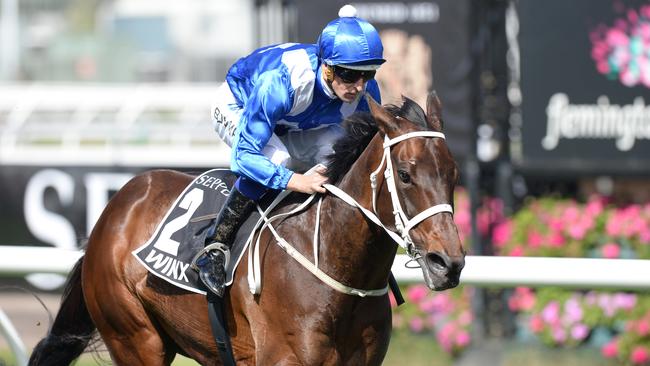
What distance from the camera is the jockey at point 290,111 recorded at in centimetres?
377

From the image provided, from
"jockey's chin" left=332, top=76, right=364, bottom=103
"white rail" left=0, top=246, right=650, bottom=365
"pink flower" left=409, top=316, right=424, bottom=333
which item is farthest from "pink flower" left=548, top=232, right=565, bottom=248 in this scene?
"jockey's chin" left=332, top=76, right=364, bottom=103

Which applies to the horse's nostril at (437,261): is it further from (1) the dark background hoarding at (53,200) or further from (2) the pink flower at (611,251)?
(1) the dark background hoarding at (53,200)

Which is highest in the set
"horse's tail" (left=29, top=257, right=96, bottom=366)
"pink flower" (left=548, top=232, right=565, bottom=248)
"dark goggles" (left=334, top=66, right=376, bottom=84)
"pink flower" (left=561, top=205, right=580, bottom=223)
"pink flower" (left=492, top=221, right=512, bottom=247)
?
"dark goggles" (left=334, top=66, right=376, bottom=84)

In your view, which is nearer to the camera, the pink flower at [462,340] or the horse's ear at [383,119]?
the horse's ear at [383,119]

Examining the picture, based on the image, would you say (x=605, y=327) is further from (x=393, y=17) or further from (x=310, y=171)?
(x=310, y=171)

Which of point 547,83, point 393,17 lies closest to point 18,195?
point 393,17

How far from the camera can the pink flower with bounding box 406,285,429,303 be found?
23.4 ft

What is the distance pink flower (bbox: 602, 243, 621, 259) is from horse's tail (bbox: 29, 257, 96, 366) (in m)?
3.38

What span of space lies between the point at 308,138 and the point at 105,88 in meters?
5.39

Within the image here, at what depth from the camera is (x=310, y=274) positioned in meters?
3.81

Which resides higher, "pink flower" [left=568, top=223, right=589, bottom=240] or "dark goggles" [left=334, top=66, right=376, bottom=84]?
"dark goggles" [left=334, top=66, right=376, bottom=84]

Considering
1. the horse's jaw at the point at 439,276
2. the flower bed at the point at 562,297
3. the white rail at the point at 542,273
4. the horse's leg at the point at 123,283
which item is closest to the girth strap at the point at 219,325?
the horse's leg at the point at 123,283

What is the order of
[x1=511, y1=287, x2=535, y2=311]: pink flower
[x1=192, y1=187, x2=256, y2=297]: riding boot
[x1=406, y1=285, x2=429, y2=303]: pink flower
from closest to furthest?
[x1=192, y1=187, x2=256, y2=297]: riding boot
[x1=511, y1=287, x2=535, y2=311]: pink flower
[x1=406, y1=285, x2=429, y2=303]: pink flower

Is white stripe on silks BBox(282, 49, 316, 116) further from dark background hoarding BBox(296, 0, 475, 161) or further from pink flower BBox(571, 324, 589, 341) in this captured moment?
pink flower BBox(571, 324, 589, 341)
